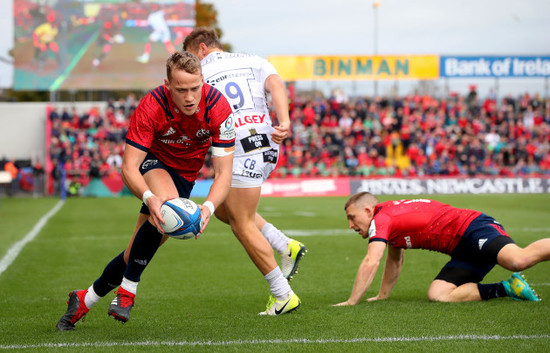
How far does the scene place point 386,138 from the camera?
115 ft

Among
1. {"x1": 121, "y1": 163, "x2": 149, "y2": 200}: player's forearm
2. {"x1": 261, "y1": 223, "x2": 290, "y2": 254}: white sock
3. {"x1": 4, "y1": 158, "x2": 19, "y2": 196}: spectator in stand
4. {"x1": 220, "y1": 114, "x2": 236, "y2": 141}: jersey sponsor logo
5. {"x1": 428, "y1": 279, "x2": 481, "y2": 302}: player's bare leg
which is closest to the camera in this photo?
{"x1": 121, "y1": 163, "x2": 149, "y2": 200}: player's forearm

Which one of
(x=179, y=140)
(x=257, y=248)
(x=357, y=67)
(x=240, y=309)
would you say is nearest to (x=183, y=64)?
(x=179, y=140)

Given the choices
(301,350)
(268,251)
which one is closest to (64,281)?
(268,251)

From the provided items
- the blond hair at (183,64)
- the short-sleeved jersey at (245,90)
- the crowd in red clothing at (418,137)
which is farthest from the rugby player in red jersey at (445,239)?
the crowd in red clothing at (418,137)

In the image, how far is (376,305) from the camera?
6270mm

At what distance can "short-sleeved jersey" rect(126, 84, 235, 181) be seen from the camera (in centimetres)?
503

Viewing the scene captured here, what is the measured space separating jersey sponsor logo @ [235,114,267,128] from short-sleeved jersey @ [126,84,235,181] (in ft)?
2.88

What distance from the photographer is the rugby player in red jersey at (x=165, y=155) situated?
489cm

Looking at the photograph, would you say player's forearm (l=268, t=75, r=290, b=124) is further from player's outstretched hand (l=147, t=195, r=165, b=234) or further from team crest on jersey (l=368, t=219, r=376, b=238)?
player's outstretched hand (l=147, t=195, r=165, b=234)

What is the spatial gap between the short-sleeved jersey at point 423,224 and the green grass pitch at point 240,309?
1.74 feet

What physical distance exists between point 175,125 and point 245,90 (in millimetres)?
1384

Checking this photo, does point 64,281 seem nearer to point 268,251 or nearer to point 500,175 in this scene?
point 268,251

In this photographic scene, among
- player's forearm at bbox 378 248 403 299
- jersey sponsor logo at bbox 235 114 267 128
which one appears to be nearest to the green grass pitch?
player's forearm at bbox 378 248 403 299

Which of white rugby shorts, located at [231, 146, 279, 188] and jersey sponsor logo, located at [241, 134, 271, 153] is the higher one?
jersey sponsor logo, located at [241, 134, 271, 153]
